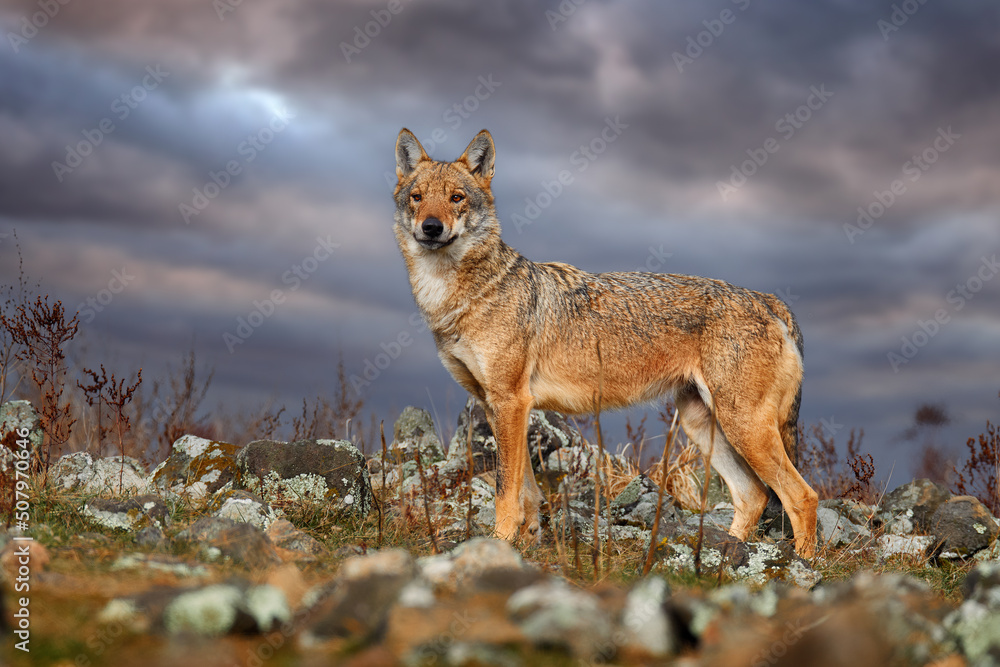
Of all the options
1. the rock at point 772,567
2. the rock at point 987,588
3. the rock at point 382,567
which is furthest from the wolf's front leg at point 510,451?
the rock at point 987,588

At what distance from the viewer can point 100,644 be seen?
101 inches

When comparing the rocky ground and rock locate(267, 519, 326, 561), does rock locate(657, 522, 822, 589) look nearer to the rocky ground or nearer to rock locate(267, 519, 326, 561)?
the rocky ground

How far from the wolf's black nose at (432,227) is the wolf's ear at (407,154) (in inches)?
46.0

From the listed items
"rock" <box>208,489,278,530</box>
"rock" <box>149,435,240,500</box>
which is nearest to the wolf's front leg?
"rock" <box>208,489,278,530</box>

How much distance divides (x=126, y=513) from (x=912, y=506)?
8.97 m

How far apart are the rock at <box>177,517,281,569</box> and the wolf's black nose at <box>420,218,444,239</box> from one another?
2.91m

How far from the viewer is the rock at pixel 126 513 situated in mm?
5680

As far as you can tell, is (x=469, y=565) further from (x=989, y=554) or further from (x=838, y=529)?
(x=989, y=554)

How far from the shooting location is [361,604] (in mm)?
2783

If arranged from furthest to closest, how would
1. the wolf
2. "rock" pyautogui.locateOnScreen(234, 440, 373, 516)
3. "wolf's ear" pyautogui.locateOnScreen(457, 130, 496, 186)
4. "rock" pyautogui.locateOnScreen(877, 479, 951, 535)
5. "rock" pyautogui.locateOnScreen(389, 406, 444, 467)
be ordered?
"rock" pyautogui.locateOnScreen(389, 406, 444, 467), "rock" pyautogui.locateOnScreen(877, 479, 951, 535), "rock" pyautogui.locateOnScreen(234, 440, 373, 516), "wolf's ear" pyautogui.locateOnScreen(457, 130, 496, 186), the wolf

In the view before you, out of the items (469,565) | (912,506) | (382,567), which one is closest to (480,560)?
(469,565)

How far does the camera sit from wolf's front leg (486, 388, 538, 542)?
6453 mm

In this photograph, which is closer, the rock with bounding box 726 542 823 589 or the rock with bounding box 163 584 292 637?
the rock with bounding box 163 584 292 637

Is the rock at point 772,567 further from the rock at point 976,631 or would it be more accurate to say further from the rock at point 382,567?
the rock at point 382,567
